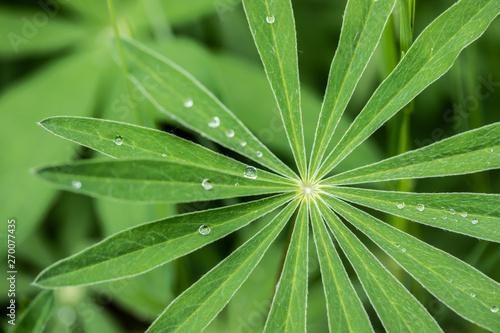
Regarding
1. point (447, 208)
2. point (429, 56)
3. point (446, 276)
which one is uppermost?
point (429, 56)

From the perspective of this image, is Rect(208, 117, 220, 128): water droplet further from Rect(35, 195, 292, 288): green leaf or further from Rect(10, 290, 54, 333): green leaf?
Rect(10, 290, 54, 333): green leaf

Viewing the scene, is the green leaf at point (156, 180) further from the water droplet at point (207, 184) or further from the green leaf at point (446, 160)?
the green leaf at point (446, 160)

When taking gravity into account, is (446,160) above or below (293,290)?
above

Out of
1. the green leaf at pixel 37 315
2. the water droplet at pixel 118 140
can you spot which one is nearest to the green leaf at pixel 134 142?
the water droplet at pixel 118 140

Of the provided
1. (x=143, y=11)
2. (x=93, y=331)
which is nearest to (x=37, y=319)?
(x=93, y=331)

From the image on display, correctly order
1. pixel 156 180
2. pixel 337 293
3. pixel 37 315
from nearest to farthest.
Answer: pixel 156 180 < pixel 337 293 < pixel 37 315

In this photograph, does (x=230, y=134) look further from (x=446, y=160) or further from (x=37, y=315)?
(x=37, y=315)

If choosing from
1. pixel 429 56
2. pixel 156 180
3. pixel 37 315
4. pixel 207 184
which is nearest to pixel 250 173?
pixel 207 184
